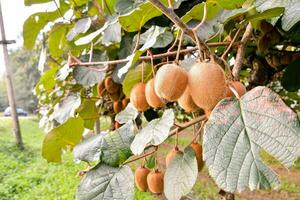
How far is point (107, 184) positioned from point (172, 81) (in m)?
0.25

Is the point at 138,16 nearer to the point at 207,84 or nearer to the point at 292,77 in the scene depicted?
the point at 207,84

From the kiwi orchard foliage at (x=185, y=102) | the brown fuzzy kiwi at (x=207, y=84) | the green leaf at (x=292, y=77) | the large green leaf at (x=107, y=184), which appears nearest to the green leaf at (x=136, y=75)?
the kiwi orchard foliage at (x=185, y=102)

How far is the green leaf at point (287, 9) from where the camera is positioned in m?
0.60

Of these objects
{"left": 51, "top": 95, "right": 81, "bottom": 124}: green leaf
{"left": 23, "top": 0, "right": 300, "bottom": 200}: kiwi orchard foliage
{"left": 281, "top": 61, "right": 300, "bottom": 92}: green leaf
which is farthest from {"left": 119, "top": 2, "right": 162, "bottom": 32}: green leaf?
{"left": 281, "top": 61, "right": 300, "bottom": 92}: green leaf

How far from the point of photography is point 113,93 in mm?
1219

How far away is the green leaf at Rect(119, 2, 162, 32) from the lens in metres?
0.69

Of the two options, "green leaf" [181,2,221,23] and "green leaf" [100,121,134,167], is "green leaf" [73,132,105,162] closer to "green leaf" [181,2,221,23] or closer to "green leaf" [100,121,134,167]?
"green leaf" [100,121,134,167]

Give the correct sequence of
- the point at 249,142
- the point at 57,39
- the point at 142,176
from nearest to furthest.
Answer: the point at 249,142
the point at 142,176
the point at 57,39

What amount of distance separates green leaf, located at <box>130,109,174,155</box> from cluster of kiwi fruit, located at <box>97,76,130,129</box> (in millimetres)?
504

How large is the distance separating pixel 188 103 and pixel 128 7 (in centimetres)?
37

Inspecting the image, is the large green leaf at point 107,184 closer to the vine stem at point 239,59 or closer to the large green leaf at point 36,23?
the vine stem at point 239,59

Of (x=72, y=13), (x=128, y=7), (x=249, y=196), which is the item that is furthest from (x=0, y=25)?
(x=128, y=7)

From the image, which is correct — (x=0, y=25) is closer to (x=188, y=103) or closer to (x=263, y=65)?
(x=263, y=65)

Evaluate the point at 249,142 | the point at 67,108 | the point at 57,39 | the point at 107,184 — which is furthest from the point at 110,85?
the point at 249,142
